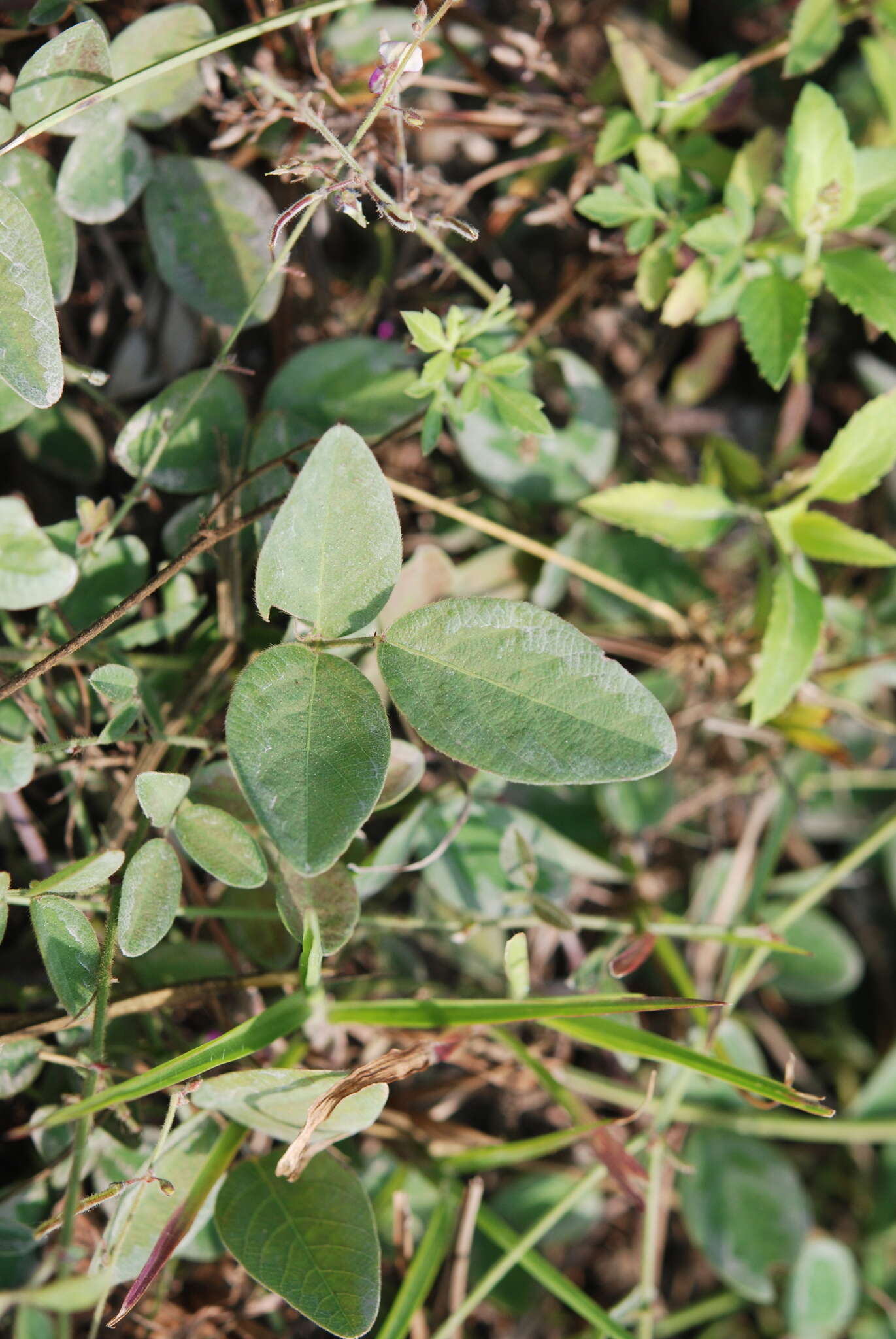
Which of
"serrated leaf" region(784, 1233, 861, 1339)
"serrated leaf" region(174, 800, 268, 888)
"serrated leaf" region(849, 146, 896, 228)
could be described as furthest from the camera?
"serrated leaf" region(784, 1233, 861, 1339)

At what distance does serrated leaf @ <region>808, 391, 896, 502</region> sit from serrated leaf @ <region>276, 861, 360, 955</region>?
0.69m

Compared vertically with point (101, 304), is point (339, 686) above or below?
below

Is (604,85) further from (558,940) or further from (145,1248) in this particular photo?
(145,1248)

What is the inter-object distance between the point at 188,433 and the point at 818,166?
2.43 feet

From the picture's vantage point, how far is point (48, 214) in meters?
0.98

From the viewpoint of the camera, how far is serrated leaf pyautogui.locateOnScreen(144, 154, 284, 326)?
1.07 m

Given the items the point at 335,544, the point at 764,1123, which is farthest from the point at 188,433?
the point at 764,1123

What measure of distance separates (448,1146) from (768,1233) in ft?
1.66

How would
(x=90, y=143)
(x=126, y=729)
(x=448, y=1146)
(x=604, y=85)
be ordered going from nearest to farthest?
(x=126, y=729)
(x=90, y=143)
(x=448, y=1146)
(x=604, y=85)

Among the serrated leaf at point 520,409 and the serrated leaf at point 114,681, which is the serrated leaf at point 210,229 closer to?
the serrated leaf at point 520,409

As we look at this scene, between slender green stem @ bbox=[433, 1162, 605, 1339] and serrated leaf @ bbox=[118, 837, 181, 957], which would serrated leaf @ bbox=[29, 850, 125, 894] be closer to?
serrated leaf @ bbox=[118, 837, 181, 957]

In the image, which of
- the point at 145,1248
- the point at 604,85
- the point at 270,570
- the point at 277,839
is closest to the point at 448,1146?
the point at 145,1248

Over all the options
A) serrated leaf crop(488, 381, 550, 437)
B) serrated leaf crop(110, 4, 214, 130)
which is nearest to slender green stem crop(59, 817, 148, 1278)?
serrated leaf crop(488, 381, 550, 437)

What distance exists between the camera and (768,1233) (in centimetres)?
134
